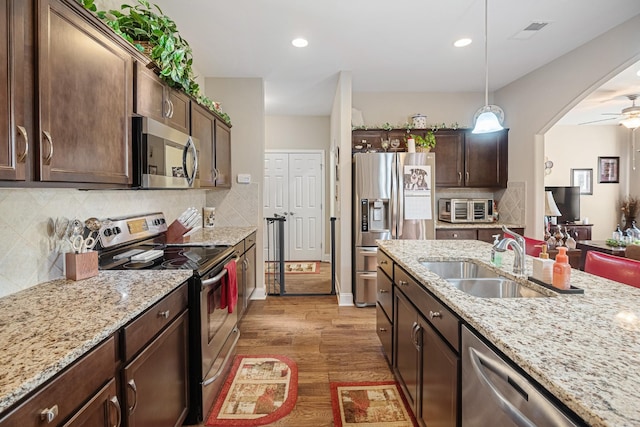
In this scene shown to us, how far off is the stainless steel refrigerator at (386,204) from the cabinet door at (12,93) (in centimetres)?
315

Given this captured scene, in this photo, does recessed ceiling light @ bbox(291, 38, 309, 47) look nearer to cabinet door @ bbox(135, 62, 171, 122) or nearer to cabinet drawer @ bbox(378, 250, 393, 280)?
cabinet door @ bbox(135, 62, 171, 122)

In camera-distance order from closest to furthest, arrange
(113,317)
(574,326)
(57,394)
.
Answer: (57,394) → (574,326) → (113,317)

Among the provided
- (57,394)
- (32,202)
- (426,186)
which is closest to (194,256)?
(32,202)

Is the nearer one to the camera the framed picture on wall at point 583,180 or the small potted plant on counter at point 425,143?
the small potted plant on counter at point 425,143

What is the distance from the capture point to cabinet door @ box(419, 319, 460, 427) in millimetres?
1342

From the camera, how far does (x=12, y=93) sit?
3.54 feet

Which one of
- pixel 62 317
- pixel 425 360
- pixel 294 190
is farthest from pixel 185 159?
pixel 294 190

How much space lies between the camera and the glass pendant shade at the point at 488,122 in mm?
2629

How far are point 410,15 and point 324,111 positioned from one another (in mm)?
3373

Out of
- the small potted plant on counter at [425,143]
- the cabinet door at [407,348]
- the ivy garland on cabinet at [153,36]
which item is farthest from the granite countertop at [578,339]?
the small potted plant on counter at [425,143]

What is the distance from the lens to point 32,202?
5.30ft

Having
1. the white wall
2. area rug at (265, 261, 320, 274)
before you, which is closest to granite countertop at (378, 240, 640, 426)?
area rug at (265, 261, 320, 274)

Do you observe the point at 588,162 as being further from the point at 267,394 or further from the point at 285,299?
the point at 267,394

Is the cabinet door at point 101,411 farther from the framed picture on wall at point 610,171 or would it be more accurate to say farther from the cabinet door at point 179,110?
the framed picture on wall at point 610,171
